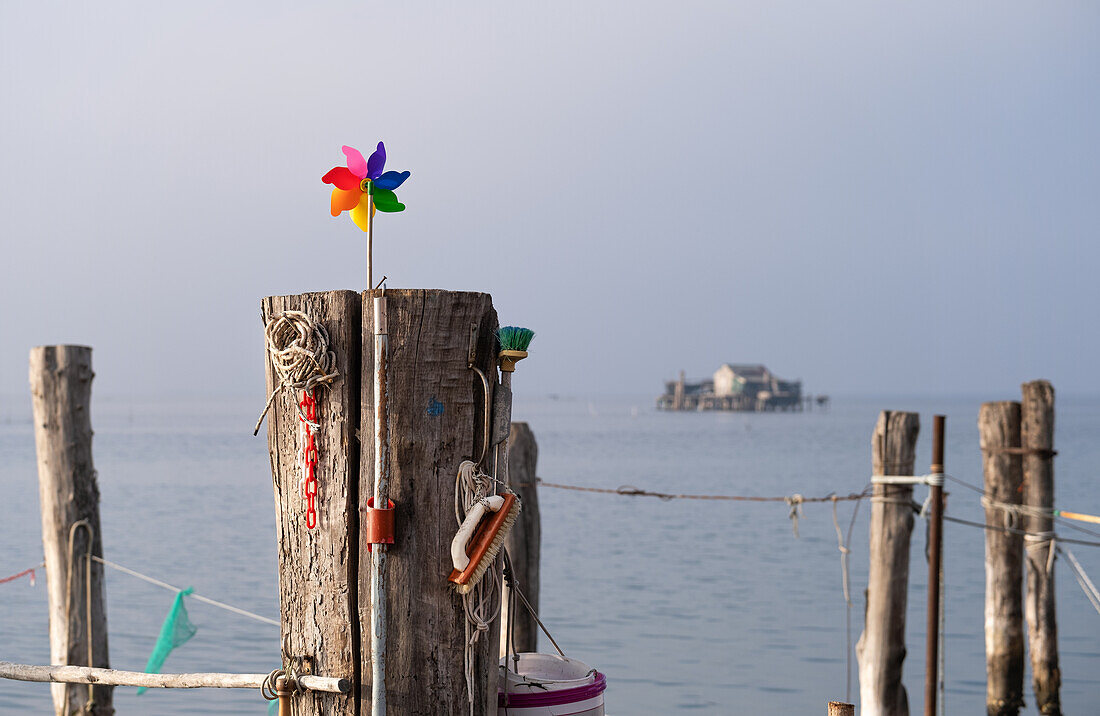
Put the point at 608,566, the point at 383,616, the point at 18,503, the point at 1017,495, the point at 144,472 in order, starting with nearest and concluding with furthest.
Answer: the point at 383,616, the point at 1017,495, the point at 608,566, the point at 18,503, the point at 144,472

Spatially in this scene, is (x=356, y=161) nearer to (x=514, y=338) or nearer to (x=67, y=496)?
(x=514, y=338)

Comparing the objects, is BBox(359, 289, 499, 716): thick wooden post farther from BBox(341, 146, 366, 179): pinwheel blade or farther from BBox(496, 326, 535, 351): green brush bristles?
BBox(341, 146, 366, 179): pinwheel blade

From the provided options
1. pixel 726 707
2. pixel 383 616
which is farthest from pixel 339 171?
pixel 726 707

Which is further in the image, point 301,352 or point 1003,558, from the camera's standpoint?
point 1003,558

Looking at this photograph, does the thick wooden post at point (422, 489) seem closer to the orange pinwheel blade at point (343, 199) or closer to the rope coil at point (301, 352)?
the rope coil at point (301, 352)

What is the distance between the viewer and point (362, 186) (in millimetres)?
3438

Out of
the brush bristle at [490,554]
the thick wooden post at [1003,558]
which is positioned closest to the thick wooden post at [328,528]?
the brush bristle at [490,554]

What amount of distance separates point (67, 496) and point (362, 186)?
180 inches

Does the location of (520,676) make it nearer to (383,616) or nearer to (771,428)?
(383,616)

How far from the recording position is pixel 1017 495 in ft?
27.0

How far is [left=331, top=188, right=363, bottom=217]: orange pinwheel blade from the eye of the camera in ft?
11.3

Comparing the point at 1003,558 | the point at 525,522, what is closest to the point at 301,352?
the point at 525,522

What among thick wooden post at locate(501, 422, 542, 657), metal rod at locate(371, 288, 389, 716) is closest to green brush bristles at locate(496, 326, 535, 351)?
metal rod at locate(371, 288, 389, 716)

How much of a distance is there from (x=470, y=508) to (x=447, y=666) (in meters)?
0.53
